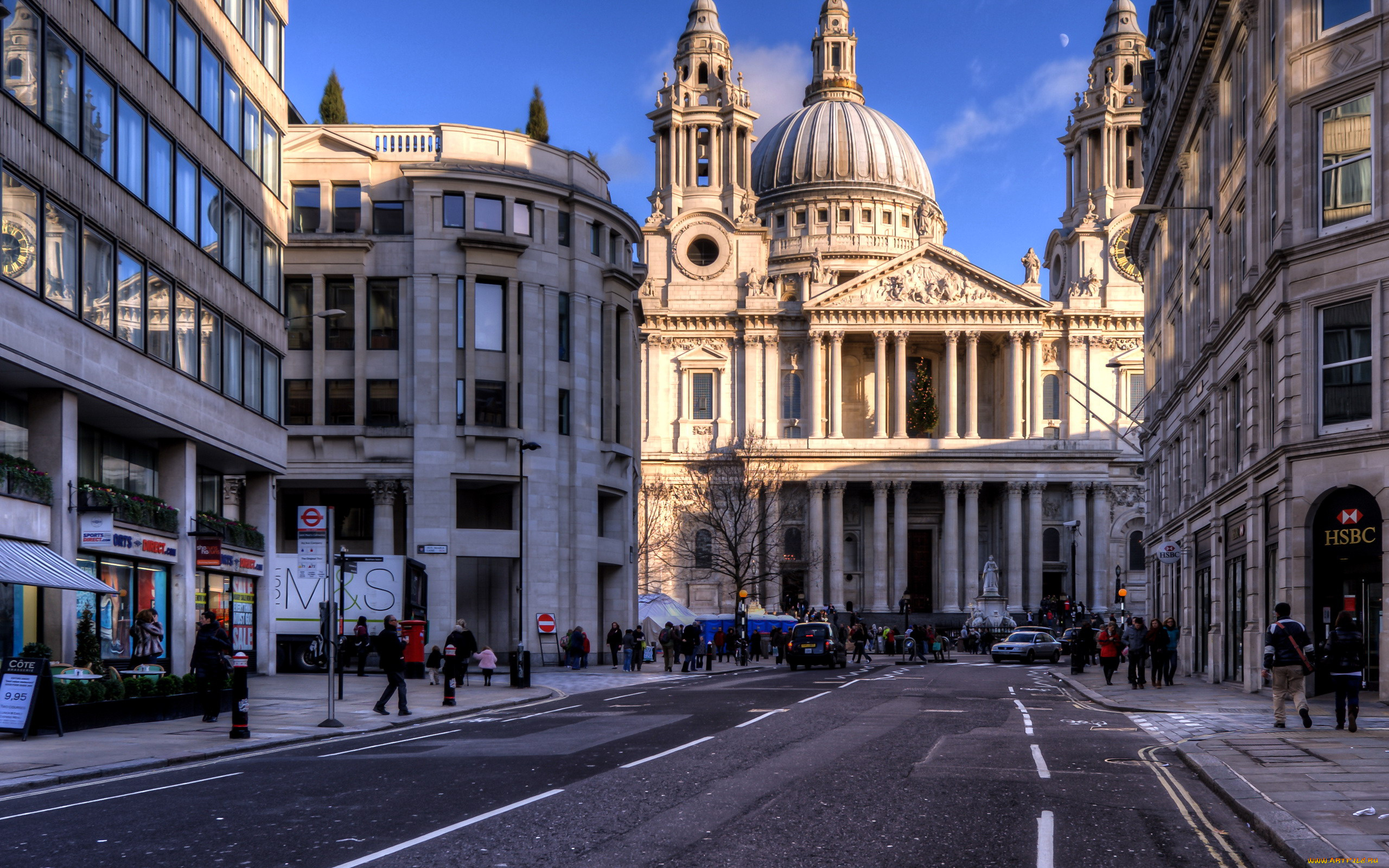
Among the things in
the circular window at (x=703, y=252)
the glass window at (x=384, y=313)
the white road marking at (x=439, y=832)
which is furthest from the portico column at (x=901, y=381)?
the white road marking at (x=439, y=832)

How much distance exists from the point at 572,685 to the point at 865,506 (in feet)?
221

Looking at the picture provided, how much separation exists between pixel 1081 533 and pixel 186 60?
3136 inches

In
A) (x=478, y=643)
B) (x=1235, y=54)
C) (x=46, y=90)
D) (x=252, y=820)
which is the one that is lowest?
(x=478, y=643)

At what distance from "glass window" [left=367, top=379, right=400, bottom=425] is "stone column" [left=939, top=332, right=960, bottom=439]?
185ft

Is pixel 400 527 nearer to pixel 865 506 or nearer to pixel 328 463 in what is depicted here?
pixel 328 463

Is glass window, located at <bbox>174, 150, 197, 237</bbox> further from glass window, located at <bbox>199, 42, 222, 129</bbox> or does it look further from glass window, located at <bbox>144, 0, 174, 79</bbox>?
glass window, located at <bbox>144, 0, 174, 79</bbox>

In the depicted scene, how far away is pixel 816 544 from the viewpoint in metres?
102

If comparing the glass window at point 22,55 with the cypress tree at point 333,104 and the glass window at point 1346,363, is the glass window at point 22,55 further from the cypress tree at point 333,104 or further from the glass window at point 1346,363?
the cypress tree at point 333,104

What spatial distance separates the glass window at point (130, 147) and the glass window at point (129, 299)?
1.50 metres

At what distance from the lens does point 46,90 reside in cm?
2681

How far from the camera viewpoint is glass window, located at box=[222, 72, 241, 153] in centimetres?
3709

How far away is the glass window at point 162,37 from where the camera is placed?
1256 inches

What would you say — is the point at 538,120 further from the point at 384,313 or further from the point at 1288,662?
the point at 1288,662

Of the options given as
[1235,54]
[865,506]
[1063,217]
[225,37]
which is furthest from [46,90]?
[1063,217]
